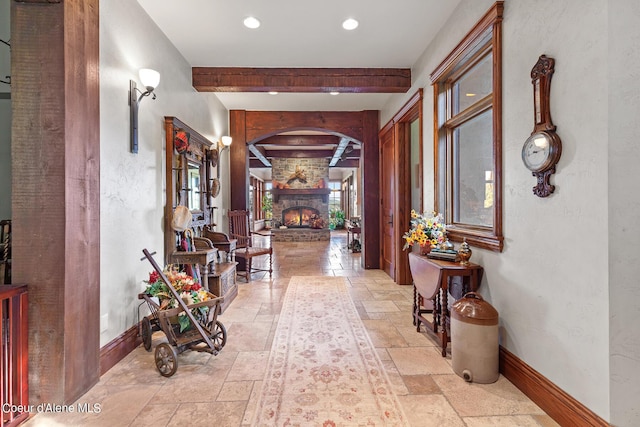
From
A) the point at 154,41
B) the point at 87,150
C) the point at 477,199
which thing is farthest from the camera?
the point at 154,41

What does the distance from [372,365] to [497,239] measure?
1.20m

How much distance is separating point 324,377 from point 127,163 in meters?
2.11

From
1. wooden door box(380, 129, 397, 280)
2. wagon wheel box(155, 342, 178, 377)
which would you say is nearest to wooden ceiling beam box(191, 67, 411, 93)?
wooden door box(380, 129, 397, 280)

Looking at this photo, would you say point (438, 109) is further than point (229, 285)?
No

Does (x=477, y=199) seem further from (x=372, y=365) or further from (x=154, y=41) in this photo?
(x=154, y=41)

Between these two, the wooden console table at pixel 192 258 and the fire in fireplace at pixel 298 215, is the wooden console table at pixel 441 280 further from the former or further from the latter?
the fire in fireplace at pixel 298 215

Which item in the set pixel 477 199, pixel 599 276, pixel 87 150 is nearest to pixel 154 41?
pixel 87 150

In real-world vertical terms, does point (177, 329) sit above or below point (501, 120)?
below

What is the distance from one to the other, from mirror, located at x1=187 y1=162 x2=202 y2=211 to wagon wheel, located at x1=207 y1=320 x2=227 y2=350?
61.0 inches

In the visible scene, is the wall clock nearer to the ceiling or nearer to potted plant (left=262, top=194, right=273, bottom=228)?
the ceiling

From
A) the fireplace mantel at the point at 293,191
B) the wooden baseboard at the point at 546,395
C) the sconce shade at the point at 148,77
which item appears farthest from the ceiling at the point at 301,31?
the fireplace mantel at the point at 293,191

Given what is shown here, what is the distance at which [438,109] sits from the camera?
9.64 ft

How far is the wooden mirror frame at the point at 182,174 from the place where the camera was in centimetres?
294

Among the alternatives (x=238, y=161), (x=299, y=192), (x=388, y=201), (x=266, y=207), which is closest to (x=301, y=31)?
(x=238, y=161)
